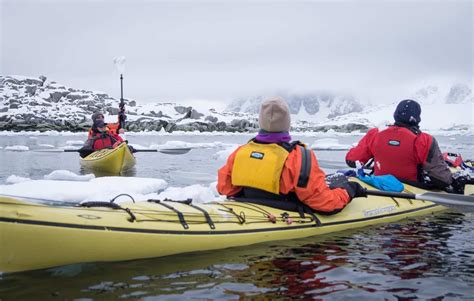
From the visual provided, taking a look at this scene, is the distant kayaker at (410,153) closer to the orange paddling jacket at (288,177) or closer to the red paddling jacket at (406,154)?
the red paddling jacket at (406,154)

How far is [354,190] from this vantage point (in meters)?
5.69

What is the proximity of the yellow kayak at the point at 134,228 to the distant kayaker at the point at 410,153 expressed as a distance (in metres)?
1.59

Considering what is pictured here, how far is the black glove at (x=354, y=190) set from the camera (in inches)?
222

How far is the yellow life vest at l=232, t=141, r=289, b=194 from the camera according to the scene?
4.69 metres

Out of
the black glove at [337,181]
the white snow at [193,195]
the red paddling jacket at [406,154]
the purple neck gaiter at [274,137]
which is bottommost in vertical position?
the white snow at [193,195]

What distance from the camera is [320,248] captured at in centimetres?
475

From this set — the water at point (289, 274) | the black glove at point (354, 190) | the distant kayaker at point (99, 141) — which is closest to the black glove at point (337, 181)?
the black glove at point (354, 190)

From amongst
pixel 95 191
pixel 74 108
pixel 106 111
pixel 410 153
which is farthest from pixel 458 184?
pixel 74 108

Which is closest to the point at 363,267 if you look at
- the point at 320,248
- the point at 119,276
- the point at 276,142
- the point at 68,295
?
the point at 320,248

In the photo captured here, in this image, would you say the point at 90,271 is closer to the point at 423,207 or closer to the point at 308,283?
the point at 308,283

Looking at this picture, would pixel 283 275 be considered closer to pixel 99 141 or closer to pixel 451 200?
pixel 451 200

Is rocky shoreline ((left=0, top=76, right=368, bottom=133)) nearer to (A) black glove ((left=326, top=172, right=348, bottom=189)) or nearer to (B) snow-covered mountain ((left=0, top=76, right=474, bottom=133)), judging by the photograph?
(B) snow-covered mountain ((left=0, top=76, right=474, bottom=133))

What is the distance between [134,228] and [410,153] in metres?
4.33

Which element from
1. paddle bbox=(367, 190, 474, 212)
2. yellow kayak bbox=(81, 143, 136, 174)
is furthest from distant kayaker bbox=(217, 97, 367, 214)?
yellow kayak bbox=(81, 143, 136, 174)
